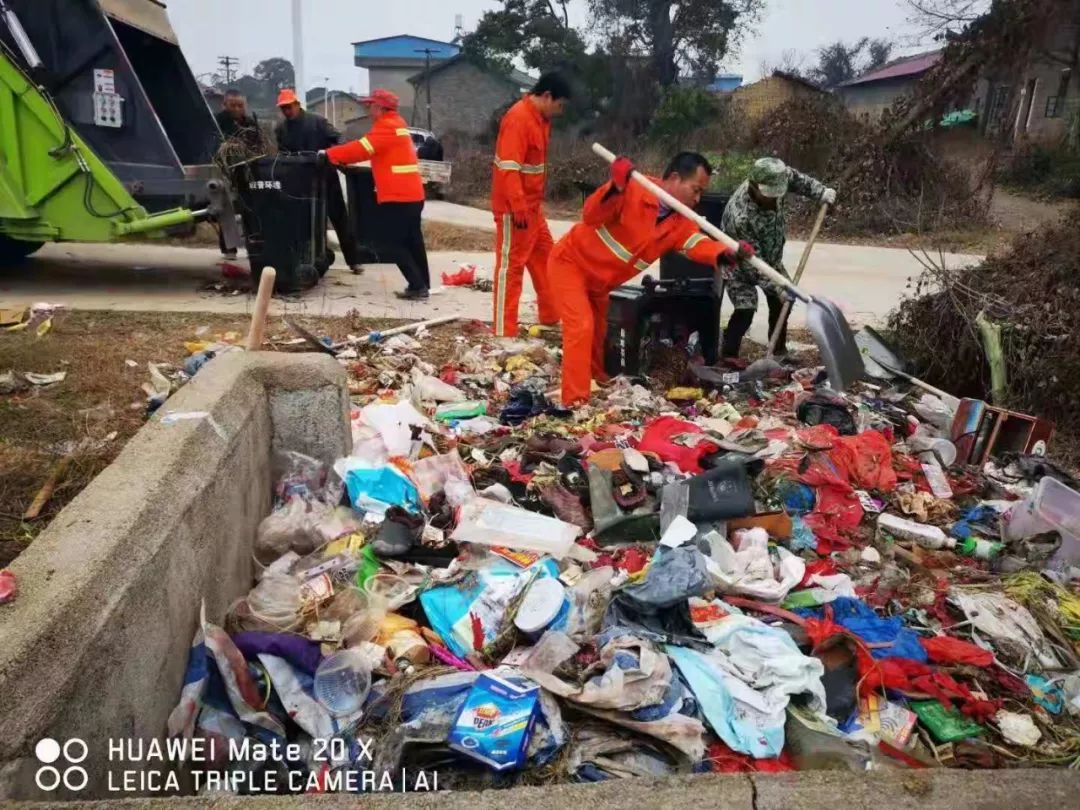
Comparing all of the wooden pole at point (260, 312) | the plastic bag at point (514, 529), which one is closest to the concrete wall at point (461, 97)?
the wooden pole at point (260, 312)

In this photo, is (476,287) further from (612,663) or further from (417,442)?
(612,663)

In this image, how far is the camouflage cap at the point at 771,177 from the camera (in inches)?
207

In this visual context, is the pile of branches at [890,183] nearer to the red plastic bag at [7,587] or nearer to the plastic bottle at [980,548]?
the plastic bottle at [980,548]

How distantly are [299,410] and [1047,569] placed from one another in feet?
10.1

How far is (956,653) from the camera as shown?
2660mm

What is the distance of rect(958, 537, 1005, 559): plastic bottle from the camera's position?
338 cm

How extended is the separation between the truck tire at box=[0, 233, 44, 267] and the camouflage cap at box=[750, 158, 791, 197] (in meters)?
6.56

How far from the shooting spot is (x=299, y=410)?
3.23m

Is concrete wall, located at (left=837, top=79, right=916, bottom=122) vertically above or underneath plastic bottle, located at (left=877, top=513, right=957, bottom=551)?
above

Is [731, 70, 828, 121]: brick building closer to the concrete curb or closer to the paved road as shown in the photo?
the paved road

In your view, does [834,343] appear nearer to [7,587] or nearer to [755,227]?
[755,227]

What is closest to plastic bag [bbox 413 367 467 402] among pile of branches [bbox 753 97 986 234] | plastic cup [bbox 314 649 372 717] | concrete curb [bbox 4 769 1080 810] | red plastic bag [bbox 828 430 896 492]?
red plastic bag [bbox 828 430 896 492]

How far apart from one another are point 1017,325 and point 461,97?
33.6m

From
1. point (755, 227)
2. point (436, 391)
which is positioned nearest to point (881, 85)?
point (755, 227)
